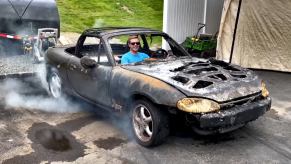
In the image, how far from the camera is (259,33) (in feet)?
33.3

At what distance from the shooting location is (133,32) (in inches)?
247

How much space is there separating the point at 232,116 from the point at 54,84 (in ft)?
13.1

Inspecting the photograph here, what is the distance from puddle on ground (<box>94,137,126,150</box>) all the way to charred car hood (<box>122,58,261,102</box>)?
104 centimetres

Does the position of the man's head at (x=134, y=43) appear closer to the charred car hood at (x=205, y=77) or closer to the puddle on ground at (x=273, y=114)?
the charred car hood at (x=205, y=77)

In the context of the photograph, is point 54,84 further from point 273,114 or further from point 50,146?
point 273,114

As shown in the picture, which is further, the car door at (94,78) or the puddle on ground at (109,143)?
the car door at (94,78)

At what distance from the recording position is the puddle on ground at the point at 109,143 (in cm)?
537

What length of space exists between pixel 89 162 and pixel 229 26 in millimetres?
6798

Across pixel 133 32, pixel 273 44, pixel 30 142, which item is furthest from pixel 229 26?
pixel 30 142

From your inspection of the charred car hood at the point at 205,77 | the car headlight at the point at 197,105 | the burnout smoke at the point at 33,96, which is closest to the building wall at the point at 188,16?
the burnout smoke at the point at 33,96

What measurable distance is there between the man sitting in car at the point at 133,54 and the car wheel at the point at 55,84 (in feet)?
5.67

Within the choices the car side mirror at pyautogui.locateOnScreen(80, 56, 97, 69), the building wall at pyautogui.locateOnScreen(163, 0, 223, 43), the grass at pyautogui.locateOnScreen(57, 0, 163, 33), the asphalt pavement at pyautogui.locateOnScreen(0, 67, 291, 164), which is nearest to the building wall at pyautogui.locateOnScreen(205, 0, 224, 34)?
the building wall at pyautogui.locateOnScreen(163, 0, 223, 43)

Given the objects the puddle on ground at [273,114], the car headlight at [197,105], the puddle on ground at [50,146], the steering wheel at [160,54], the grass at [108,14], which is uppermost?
the grass at [108,14]

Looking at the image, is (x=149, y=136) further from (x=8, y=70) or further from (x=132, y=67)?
(x=8, y=70)
